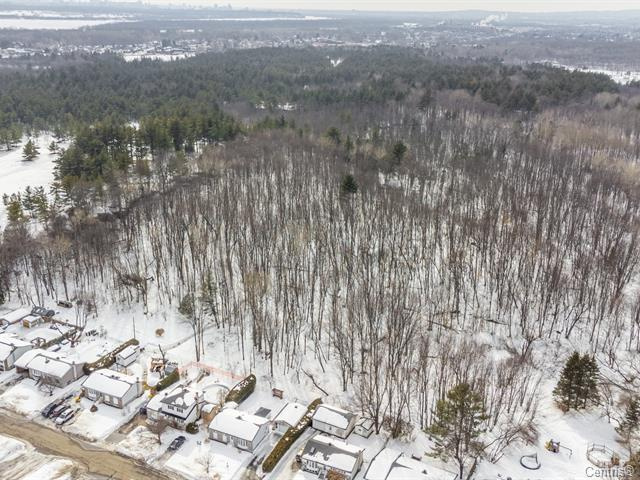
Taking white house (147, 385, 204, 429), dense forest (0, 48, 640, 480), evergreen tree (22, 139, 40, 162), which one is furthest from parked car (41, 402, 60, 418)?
evergreen tree (22, 139, 40, 162)

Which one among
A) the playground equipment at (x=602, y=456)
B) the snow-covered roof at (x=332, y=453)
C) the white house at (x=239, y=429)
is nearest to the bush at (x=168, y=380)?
the white house at (x=239, y=429)

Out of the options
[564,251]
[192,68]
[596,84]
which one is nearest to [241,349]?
[564,251]

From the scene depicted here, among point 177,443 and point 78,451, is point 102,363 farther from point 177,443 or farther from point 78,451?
point 177,443

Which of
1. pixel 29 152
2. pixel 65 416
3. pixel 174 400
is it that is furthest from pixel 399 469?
pixel 29 152

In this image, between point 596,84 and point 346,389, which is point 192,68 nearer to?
point 596,84

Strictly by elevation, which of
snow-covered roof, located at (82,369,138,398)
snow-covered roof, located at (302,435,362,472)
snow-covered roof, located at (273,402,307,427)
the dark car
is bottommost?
the dark car

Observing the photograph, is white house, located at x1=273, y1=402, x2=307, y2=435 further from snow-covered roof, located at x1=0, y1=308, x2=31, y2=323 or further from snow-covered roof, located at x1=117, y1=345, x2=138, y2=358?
snow-covered roof, located at x1=0, y1=308, x2=31, y2=323

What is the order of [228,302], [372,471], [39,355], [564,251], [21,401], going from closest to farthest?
[372,471] → [21,401] → [39,355] → [228,302] → [564,251]
